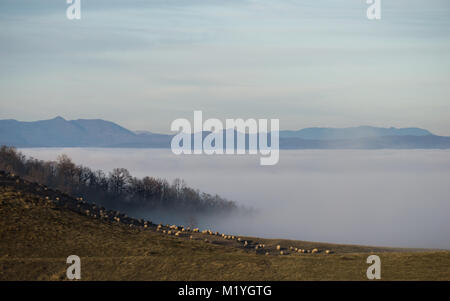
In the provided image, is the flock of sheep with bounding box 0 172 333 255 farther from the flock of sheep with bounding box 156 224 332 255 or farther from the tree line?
the tree line

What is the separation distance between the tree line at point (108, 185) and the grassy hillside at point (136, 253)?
1711 inches

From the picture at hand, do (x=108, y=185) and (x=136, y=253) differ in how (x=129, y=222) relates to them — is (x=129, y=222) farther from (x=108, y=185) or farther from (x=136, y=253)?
(x=108, y=185)

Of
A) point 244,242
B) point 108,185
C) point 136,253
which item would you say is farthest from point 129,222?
point 108,185

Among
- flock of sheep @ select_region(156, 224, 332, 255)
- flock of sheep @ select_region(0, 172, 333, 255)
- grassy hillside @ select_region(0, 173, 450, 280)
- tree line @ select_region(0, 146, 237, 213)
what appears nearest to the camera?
grassy hillside @ select_region(0, 173, 450, 280)

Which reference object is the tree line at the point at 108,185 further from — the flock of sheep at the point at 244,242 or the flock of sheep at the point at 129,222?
the flock of sheep at the point at 244,242

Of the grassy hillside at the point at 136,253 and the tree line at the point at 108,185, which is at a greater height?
the tree line at the point at 108,185

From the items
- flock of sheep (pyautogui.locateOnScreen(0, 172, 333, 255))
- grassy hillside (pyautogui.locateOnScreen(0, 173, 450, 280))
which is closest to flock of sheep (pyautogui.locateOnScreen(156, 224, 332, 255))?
flock of sheep (pyautogui.locateOnScreen(0, 172, 333, 255))

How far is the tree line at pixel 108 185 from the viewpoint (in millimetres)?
83438

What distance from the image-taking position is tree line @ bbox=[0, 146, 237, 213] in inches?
3285

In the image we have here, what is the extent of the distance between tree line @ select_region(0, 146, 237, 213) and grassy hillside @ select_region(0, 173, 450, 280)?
43452 millimetres

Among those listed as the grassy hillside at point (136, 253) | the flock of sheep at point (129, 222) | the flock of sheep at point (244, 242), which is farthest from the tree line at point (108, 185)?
the grassy hillside at point (136, 253)
